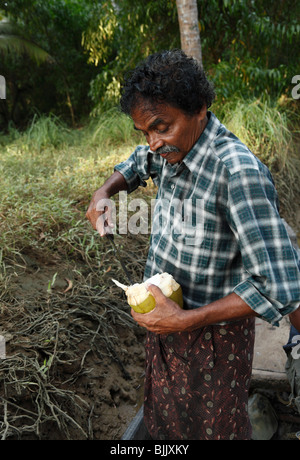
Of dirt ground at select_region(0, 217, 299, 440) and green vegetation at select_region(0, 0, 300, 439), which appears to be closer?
dirt ground at select_region(0, 217, 299, 440)

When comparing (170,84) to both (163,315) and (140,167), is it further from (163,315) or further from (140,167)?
(163,315)

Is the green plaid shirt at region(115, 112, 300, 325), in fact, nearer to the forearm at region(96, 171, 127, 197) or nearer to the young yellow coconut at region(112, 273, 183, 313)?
the young yellow coconut at region(112, 273, 183, 313)

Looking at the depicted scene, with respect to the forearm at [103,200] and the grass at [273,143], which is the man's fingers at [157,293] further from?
the grass at [273,143]

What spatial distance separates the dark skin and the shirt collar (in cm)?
2

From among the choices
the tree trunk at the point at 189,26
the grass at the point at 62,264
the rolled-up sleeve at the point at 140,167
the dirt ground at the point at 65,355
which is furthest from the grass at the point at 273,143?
the rolled-up sleeve at the point at 140,167

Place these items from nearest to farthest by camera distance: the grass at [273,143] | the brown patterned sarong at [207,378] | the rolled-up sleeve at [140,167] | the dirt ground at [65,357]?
the brown patterned sarong at [207,378]
the rolled-up sleeve at [140,167]
the dirt ground at [65,357]
the grass at [273,143]

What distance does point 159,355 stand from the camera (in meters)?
1.44

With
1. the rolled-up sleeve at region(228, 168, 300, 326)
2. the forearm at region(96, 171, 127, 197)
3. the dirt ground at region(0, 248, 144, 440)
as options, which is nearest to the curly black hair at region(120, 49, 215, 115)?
the rolled-up sleeve at region(228, 168, 300, 326)

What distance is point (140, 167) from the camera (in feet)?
5.09

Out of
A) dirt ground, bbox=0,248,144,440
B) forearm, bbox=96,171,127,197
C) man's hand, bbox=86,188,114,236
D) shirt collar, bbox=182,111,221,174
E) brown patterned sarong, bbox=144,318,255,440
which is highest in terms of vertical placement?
shirt collar, bbox=182,111,221,174

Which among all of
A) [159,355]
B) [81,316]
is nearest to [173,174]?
[159,355]

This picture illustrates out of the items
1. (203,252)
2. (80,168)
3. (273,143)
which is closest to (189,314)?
(203,252)

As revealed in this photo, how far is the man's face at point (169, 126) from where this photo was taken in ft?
3.64

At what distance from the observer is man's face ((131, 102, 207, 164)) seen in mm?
1109
